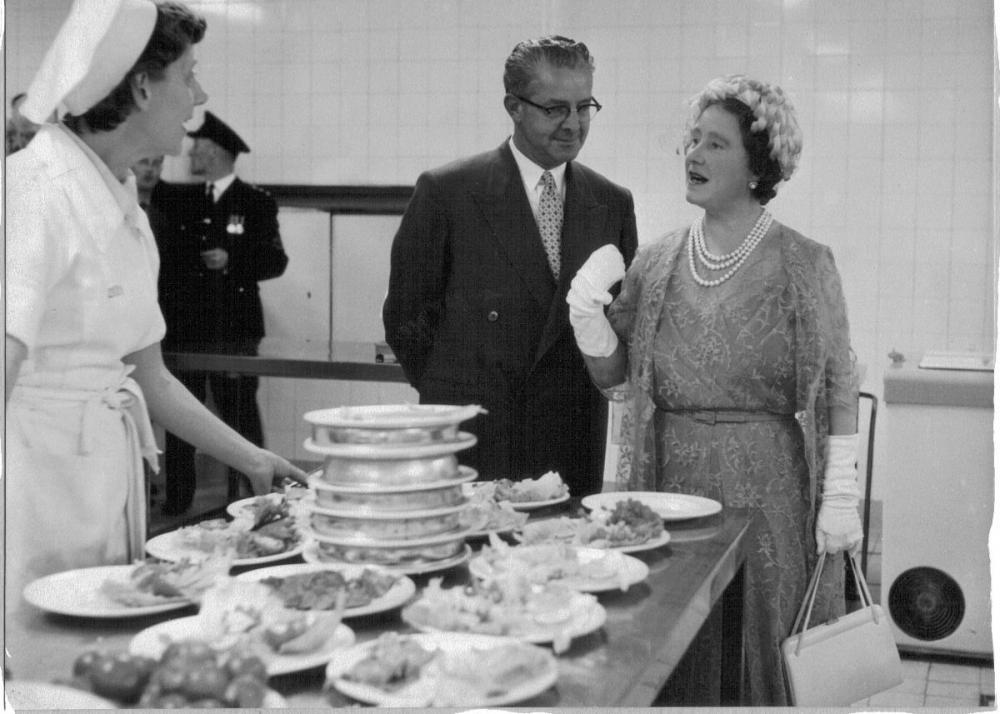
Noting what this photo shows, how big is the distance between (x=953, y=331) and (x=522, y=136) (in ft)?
3.59

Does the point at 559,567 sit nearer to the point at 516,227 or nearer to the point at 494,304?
the point at 494,304

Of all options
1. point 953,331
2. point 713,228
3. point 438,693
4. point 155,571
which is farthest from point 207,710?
point 953,331

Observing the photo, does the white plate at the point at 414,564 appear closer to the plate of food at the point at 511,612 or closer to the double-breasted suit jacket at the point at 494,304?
the plate of food at the point at 511,612

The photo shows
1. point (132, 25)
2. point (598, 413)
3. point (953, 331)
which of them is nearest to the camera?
point (132, 25)

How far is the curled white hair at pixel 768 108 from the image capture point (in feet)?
7.86

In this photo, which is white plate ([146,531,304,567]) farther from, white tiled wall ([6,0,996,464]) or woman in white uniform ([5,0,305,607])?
white tiled wall ([6,0,996,464])

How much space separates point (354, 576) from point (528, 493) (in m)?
0.67

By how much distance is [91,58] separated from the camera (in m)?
1.71

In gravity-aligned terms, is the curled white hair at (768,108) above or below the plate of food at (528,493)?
above

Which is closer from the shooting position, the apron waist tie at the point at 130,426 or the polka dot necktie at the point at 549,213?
the apron waist tie at the point at 130,426

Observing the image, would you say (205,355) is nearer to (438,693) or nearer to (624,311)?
(624,311)

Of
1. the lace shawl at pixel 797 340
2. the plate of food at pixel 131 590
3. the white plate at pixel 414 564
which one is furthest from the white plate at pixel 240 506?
the lace shawl at pixel 797 340

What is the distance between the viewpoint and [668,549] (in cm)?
190

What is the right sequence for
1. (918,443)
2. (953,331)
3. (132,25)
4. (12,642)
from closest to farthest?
1. (12,642)
2. (132,25)
3. (953,331)
4. (918,443)
